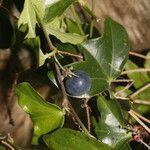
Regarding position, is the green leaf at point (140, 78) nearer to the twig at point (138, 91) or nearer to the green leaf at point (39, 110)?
the twig at point (138, 91)

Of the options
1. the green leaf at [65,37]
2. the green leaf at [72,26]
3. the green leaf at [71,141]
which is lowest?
the green leaf at [71,141]

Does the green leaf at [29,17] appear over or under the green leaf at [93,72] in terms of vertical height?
over

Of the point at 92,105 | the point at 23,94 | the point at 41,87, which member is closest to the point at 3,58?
the point at 41,87

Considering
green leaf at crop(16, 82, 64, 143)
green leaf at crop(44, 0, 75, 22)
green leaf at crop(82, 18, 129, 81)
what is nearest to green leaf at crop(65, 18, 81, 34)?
green leaf at crop(82, 18, 129, 81)

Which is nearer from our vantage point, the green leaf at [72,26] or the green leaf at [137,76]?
the green leaf at [72,26]

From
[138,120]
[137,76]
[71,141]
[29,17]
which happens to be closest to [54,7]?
[29,17]

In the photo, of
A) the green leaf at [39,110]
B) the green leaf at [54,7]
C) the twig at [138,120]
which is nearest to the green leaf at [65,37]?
the green leaf at [54,7]

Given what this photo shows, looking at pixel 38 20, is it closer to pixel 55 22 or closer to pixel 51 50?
pixel 51 50

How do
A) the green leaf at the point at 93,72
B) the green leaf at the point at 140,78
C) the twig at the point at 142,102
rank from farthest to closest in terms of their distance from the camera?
A: the green leaf at the point at 140,78
the twig at the point at 142,102
the green leaf at the point at 93,72
